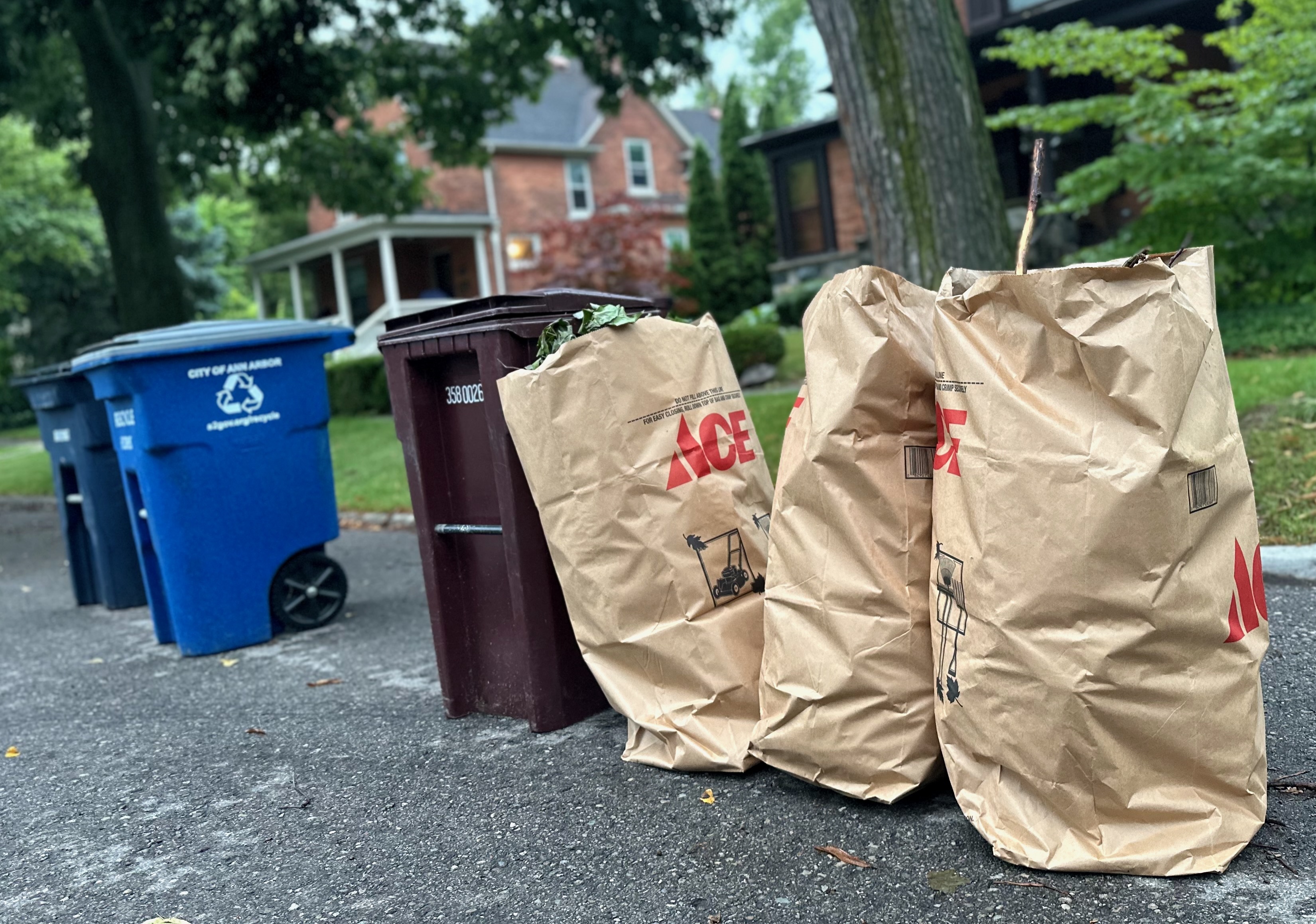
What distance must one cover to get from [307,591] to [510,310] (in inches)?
97.2

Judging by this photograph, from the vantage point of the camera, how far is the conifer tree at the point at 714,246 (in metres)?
24.0

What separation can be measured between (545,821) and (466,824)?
208 mm

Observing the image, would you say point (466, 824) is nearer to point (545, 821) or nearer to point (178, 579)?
point (545, 821)

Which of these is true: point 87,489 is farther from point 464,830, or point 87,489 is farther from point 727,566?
point 727,566

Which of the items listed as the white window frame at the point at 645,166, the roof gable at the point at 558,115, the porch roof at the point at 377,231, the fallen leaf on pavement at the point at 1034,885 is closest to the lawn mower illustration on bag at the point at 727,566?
the fallen leaf on pavement at the point at 1034,885

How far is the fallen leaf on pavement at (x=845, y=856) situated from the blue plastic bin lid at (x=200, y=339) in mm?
3502

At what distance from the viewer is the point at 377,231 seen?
1032 inches

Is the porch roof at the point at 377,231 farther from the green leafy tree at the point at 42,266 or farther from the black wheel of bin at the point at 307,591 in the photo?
the black wheel of bin at the point at 307,591

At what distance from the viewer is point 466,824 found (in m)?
2.78

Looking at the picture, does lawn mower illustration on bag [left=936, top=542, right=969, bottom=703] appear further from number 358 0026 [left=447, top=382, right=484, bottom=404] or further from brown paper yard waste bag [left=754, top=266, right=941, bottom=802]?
number 358 0026 [left=447, top=382, right=484, bottom=404]

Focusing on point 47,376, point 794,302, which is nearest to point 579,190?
point 794,302

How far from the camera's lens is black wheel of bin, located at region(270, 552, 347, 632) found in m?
5.05

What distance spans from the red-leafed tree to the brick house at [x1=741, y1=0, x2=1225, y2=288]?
9.59 feet

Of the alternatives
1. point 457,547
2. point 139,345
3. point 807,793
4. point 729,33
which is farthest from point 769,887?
point 729,33
